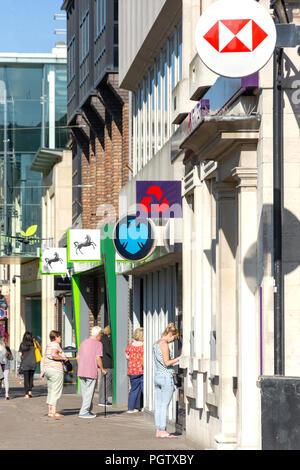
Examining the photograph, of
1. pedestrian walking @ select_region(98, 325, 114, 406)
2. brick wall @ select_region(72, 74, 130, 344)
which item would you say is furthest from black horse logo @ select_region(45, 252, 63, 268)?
pedestrian walking @ select_region(98, 325, 114, 406)

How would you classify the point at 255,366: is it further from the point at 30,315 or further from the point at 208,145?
the point at 30,315

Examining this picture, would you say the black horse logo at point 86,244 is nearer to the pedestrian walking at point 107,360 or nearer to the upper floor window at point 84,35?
the pedestrian walking at point 107,360

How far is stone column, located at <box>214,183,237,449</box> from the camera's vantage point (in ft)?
46.9

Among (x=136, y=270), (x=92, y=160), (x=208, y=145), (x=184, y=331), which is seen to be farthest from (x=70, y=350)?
(x=208, y=145)

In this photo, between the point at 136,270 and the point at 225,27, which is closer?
the point at 225,27

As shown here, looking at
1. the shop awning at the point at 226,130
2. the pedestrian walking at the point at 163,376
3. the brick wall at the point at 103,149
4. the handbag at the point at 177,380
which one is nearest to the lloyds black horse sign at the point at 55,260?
the brick wall at the point at 103,149

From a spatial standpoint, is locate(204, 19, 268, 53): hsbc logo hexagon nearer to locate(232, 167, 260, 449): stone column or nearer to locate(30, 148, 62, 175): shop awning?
locate(232, 167, 260, 449): stone column

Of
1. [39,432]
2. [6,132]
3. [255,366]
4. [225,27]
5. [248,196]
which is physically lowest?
[39,432]

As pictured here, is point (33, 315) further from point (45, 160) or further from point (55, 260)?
point (55, 260)

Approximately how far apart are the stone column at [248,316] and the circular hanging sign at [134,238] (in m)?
7.46

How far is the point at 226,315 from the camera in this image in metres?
14.5

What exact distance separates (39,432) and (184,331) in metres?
3.79

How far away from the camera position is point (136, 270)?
24422 millimetres
